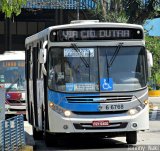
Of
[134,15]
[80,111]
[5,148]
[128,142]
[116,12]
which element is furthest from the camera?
[116,12]

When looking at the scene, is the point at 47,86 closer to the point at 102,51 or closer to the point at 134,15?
the point at 102,51

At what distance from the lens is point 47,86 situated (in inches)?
648

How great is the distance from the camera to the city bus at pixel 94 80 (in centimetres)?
1609

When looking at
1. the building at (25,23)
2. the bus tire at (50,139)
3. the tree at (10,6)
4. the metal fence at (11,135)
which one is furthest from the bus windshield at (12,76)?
the building at (25,23)

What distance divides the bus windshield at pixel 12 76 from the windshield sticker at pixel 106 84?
12.3 metres

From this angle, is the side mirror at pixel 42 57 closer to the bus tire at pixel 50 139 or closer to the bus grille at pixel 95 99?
the bus grille at pixel 95 99

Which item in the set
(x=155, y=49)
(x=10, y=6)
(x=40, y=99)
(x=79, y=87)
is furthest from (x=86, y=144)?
(x=155, y=49)

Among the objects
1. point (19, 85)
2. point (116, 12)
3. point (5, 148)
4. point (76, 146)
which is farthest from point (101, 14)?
point (5, 148)

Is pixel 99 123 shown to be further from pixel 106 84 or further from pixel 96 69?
pixel 96 69

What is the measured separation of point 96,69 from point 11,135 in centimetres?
308

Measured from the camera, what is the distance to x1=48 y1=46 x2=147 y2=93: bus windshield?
16344 millimetres

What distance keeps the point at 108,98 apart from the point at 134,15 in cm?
1968

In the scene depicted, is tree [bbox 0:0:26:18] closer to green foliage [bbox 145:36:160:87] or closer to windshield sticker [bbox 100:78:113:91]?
windshield sticker [bbox 100:78:113:91]

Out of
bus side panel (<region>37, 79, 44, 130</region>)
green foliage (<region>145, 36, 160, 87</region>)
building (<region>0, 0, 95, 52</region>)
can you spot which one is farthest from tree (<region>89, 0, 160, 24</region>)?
building (<region>0, 0, 95, 52</region>)
